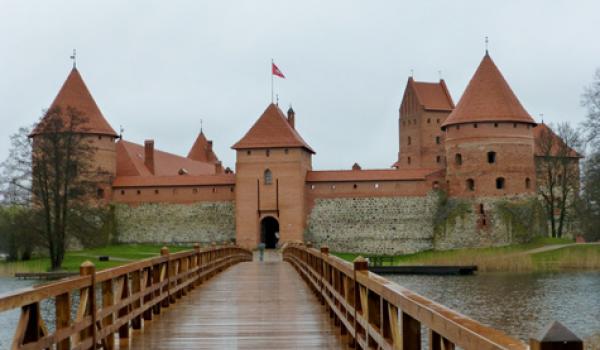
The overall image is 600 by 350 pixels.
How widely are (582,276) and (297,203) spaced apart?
18.1m

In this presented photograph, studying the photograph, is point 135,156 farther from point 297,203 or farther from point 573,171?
point 573,171

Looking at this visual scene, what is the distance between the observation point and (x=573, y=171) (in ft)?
151

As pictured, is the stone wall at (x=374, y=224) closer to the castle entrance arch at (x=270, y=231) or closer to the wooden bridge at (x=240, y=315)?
the castle entrance arch at (x=270, y=231)

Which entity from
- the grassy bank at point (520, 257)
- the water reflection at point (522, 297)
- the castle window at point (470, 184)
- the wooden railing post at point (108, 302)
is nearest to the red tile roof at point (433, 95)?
the castle window at point (470, 184)

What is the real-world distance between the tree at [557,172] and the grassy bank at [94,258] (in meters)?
21.1

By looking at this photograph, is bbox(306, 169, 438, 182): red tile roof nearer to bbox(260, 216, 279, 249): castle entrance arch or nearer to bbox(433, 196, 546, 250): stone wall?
bbox(433, 196, 546, 250): stone wall

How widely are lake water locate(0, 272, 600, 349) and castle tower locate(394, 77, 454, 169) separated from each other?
24.9 meters

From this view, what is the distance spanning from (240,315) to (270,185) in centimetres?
3538

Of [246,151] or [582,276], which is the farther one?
[246,151]

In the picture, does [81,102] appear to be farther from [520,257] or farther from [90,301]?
[90,301]

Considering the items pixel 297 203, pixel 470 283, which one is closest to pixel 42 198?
pixel 297 203

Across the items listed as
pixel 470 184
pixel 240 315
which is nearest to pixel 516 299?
pixel 240 315

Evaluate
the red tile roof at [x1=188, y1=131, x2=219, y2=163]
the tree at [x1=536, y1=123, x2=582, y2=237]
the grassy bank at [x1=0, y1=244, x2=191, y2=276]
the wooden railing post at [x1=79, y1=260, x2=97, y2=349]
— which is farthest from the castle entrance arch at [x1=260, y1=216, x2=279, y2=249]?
the wooden railing post at [x1=79, y1=260, x2=97, y2=349]

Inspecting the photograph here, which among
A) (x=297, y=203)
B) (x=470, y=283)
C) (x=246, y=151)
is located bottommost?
(x=470, y=283)
